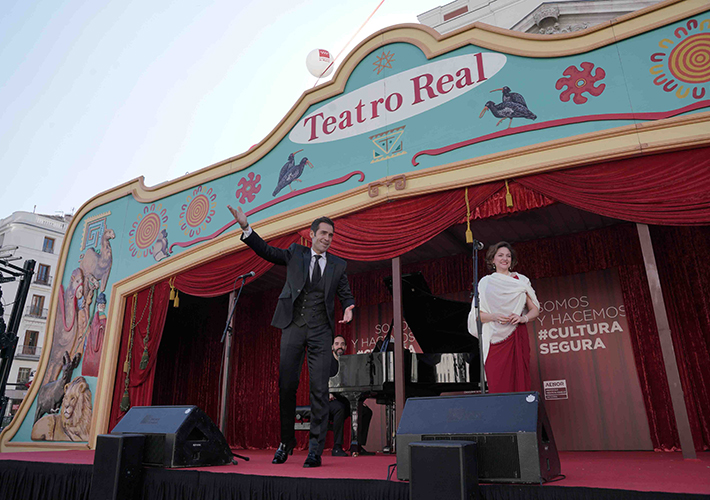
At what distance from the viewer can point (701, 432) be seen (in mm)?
4602

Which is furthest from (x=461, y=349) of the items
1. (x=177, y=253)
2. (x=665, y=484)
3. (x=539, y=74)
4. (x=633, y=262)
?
(x=177, y=253)

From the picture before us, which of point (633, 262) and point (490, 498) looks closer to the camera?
point (490, 498)

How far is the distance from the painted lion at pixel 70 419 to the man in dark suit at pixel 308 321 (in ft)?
16.0

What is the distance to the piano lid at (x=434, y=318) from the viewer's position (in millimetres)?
A: 4652

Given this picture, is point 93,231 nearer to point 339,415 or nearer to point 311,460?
point 339,415

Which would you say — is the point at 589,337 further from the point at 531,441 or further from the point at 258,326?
the point at 258,326

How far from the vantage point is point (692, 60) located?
395 centimetres

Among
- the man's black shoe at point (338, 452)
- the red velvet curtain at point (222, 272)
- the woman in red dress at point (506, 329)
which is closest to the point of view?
the woman in red dress at point (506, 329)

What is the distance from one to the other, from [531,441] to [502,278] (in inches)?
60.2

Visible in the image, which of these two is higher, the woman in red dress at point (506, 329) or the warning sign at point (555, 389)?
the woman in red dress at point (506, 329)

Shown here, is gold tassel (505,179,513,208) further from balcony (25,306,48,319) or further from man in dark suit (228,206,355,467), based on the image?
balcony (25,306,48,319)

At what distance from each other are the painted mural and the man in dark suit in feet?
6.57

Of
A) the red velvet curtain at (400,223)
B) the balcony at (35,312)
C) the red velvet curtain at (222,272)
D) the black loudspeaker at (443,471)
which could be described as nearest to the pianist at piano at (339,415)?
the red velvet curtain at (400,223)

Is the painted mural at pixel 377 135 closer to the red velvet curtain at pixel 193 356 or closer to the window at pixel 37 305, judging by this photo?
the red velvet curtain at pixel 193 356
